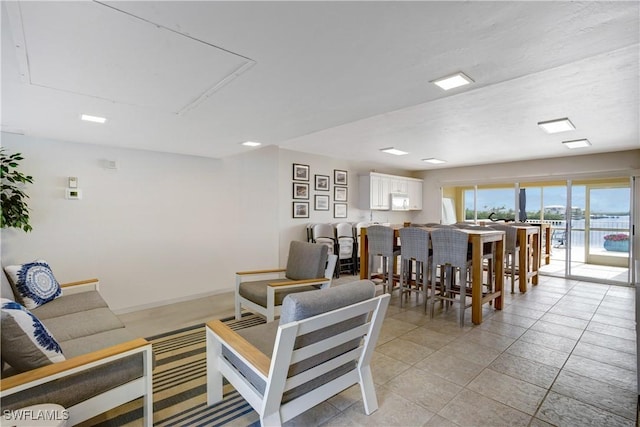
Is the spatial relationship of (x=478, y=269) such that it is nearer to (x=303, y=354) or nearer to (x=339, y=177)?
(x=303, y=354)

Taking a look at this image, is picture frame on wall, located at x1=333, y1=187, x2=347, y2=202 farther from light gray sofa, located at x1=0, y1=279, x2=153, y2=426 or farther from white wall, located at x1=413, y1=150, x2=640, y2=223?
light gray sofa, located at x1=0, y1=279, x2=153, y2=426

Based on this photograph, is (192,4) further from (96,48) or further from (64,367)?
(64,367)

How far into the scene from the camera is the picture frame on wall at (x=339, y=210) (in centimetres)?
661

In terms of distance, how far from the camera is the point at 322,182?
634 cm

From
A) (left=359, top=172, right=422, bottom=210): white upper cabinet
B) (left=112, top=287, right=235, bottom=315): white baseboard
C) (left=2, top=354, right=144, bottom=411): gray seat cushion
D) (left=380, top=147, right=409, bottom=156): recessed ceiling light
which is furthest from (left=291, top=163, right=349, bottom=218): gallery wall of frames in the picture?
(left=2, top=354, right=144, bottom=411): gray seat cushion

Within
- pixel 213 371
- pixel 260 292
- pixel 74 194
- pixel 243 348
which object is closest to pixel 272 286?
pixel 260 292

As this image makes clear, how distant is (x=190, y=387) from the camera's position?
Answer: 2215 mm

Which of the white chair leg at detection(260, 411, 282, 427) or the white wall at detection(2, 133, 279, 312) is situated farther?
the white wall at detection(2, 133, 279, 312)

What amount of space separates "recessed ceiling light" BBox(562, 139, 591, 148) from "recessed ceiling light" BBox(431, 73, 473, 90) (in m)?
4.10

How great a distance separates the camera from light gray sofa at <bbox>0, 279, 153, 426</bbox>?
52.4 inches

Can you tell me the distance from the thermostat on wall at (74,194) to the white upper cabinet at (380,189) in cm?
531

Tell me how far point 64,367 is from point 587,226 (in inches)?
328

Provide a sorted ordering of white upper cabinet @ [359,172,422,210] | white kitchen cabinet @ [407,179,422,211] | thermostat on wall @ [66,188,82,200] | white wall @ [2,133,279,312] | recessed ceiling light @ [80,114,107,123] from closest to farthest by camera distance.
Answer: recessed ceiling light @ [80,114,107,123] < white wall @ [2,133,279,312] < thermostat on wall @ [66,188,82,200] < white upper cabinet @ [359,172,422,210] < white kitchen cabinet @ [407,179,422,211]

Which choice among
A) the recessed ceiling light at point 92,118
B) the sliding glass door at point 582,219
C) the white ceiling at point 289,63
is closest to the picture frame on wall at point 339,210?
the white ceiling at point 289,63
